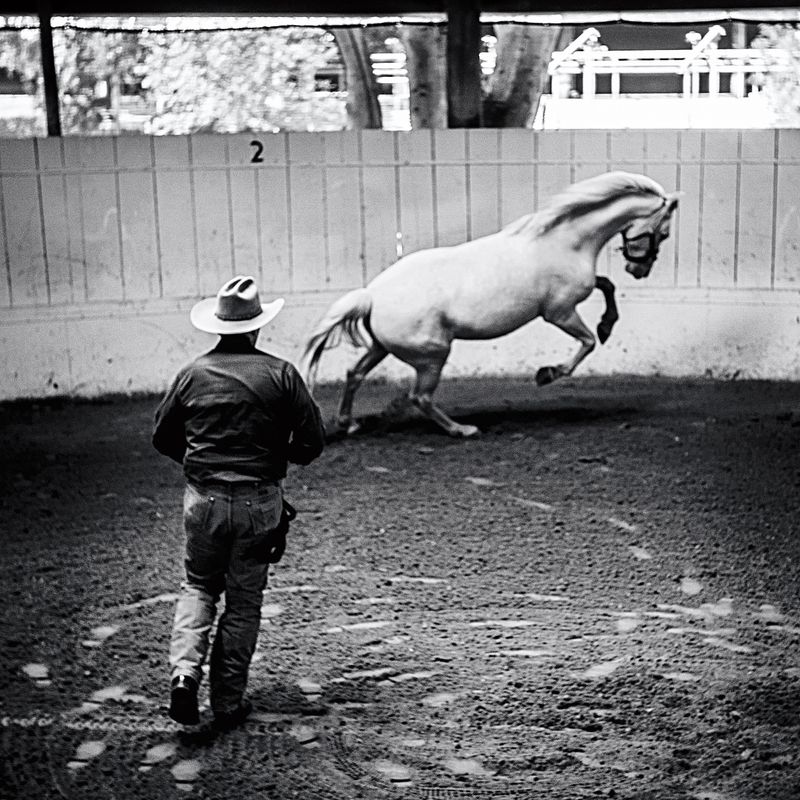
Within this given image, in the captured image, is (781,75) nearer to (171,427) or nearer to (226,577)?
(171,427)

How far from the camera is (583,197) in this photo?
8.91 metres

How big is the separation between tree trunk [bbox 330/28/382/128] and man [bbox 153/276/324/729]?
284 inches

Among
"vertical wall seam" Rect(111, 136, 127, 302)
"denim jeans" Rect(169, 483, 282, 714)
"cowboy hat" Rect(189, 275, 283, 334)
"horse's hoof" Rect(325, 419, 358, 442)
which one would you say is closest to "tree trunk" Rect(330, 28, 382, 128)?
"vertical wall seam" Rect(111, 136, 127, 302)

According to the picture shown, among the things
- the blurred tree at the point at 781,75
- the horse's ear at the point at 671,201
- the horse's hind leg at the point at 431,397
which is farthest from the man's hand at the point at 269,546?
the blurred tree at the point at 781,75

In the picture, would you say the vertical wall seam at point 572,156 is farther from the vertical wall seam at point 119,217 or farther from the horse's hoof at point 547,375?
the vertical wall seam at point 119,217

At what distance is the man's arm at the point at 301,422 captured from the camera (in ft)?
15.1

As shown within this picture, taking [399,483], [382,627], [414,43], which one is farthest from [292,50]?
[382,627]

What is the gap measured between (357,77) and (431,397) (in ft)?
13.1

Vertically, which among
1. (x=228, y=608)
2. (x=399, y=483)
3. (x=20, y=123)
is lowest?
(x=399, y=483)

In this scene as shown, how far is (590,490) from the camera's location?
759 centimetres

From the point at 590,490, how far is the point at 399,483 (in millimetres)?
1168

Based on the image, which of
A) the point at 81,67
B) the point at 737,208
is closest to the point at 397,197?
the point at 737,208

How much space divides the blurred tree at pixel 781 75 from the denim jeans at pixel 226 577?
7971mm

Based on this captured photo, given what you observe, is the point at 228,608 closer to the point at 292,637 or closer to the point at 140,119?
the point at 292,637
